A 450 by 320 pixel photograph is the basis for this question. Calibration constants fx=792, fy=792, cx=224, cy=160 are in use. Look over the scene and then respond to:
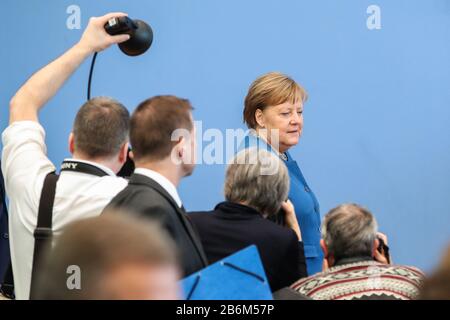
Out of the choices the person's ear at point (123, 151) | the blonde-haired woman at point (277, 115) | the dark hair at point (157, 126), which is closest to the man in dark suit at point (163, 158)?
the dark hair at point (157, 126)

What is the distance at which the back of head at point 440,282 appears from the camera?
30.0 inches

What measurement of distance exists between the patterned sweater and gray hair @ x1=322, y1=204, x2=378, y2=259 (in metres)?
0.04

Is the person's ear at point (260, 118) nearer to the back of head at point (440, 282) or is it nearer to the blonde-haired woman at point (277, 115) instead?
the blonde-haired woman at point (277, 115)

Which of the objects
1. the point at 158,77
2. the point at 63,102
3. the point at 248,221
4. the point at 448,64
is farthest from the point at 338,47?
the point at 248,221

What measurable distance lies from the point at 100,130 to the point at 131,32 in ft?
1.20

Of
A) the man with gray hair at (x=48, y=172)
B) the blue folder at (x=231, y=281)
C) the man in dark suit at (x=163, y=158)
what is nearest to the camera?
the blue folder at (x=231, y=281)

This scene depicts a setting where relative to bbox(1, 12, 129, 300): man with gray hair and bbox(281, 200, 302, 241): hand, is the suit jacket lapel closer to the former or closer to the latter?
bbox(1, 12, 129, 300): man with gray hair

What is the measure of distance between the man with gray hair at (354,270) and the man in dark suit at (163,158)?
0.32 metres

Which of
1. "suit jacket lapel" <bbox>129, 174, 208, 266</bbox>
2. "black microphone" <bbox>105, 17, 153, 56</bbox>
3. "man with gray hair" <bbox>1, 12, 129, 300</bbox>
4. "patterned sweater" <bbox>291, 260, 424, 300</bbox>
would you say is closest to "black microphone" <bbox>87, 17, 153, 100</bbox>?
"black microphone" <bbox>105, 17, 153, 56</bbox>

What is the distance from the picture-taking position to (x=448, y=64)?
3516 millimetres
